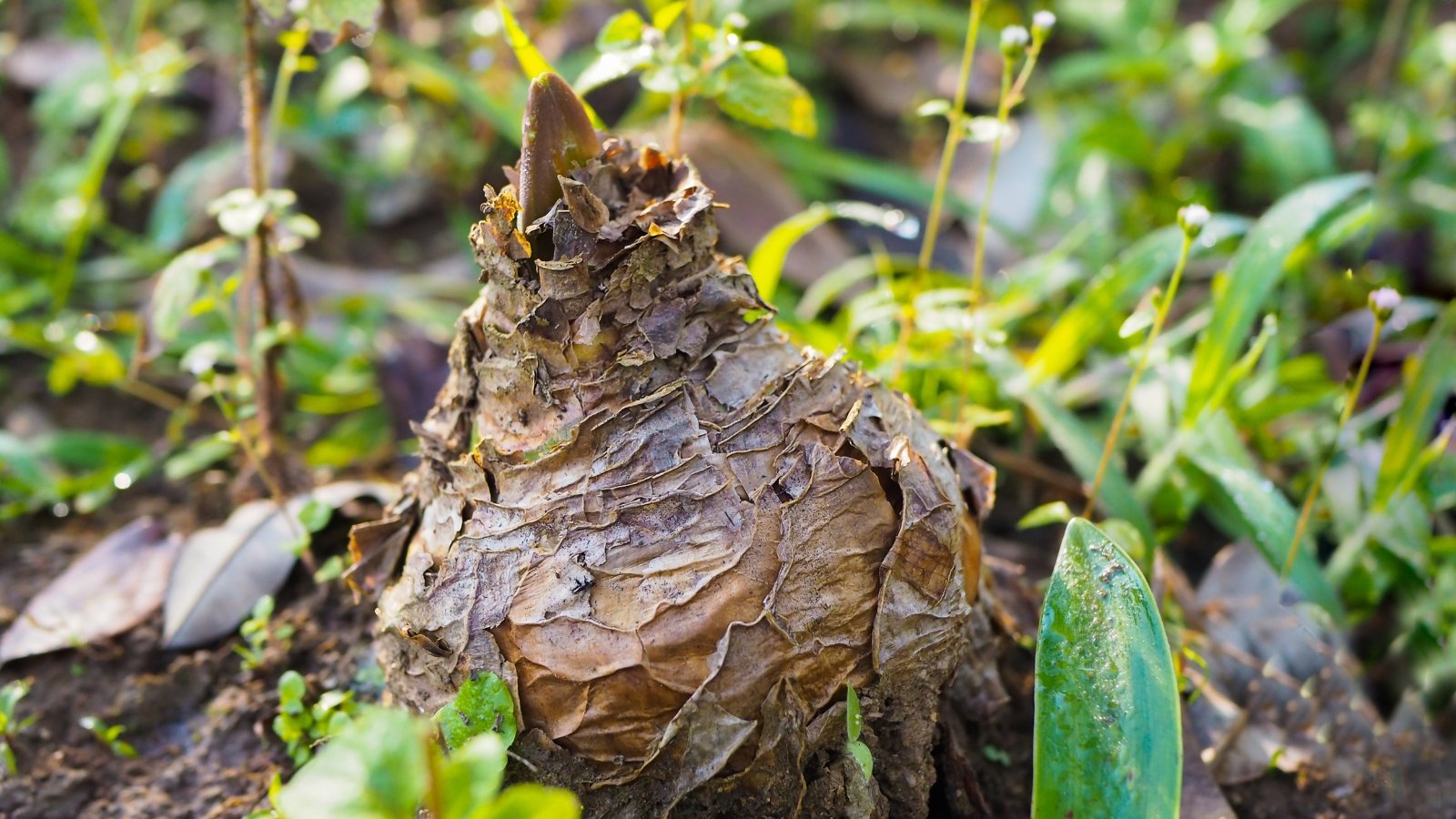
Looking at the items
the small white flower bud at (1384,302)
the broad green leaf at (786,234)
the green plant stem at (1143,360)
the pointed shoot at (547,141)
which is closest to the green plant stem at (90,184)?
the broad green leaf at (786,234)

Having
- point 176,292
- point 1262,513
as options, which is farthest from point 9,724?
point 1262,513

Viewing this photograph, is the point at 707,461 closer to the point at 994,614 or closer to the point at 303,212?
the point at 994,614

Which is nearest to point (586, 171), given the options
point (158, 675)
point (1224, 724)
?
point (158, 675)

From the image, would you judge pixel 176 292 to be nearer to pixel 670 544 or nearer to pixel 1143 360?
pixel 670 544

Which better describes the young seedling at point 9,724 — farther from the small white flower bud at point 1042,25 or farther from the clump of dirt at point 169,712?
the small white flower bud at point 1042,25

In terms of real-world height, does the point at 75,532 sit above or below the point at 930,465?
below
